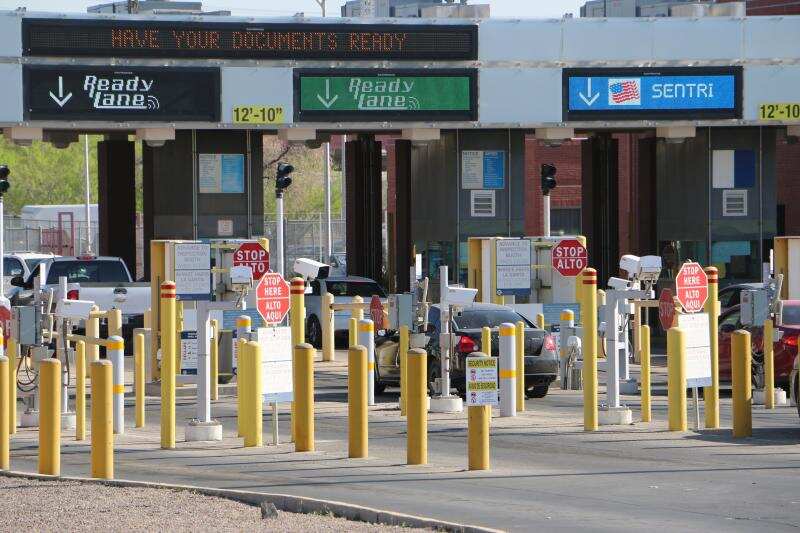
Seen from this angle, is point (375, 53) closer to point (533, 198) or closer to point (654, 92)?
point (654, 92)

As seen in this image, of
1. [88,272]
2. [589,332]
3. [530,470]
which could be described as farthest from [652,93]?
[530,470]

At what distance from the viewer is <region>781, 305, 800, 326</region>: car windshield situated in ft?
75.8

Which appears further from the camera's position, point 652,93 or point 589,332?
point 652,93

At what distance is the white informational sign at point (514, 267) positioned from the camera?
27500 mm

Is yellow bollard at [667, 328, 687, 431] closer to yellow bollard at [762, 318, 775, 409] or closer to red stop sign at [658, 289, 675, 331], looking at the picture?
red stop sign at [658, 289, 675, 331]

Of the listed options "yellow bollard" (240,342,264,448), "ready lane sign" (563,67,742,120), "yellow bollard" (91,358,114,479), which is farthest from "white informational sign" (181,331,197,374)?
"ready lane sign" (563,67,742,120)

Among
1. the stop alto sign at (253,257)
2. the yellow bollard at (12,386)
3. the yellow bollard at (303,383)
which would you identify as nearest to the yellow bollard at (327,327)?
the stop alto sign at (253,257)

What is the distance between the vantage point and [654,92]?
110 ft

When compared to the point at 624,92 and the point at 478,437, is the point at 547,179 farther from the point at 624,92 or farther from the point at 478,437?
the point at 478,437

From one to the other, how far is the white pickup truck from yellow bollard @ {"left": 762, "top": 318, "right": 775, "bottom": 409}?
13.0 metres

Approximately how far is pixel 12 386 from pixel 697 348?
283 inches

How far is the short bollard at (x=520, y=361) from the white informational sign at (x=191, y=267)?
18.7ft

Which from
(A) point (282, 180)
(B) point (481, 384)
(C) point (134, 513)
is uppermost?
(A) point (282, 180)

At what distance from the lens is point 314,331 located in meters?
34.5
